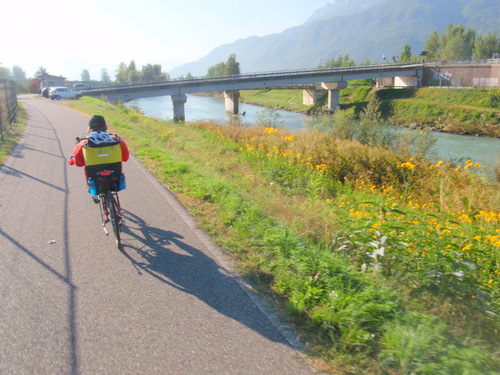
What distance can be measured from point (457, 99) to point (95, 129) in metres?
51.3

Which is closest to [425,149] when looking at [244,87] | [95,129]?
[95,129]

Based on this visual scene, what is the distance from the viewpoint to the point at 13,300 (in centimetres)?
391

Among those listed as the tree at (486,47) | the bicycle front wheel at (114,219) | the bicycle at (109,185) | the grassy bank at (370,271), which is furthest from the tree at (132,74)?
the bicycle front wheel at (114,219)

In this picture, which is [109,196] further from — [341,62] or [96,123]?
[341,62]

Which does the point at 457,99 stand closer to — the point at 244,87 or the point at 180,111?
the point at 244,87

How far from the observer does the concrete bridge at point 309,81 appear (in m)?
44.6

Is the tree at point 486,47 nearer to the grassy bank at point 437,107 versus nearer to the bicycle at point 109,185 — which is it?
the grassy bank at point 437,107

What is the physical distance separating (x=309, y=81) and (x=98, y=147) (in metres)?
51.4

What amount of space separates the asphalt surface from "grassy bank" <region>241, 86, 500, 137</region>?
996 inches

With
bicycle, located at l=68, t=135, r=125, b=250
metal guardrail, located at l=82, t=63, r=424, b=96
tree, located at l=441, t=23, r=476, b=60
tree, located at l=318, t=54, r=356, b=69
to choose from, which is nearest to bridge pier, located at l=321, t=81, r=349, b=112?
metal guardrail, located at l=82, t=63, r=424, b=96

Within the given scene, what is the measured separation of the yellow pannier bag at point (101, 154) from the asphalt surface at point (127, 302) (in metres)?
1.14

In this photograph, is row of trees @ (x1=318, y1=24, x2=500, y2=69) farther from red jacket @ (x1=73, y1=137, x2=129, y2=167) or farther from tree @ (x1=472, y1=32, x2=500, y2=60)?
red jacket @ (x1=73, y1=137, x2=129, y2=167)

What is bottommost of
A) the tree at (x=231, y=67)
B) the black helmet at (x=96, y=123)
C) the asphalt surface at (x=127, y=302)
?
the asphalt surface at (x=127, y=302)

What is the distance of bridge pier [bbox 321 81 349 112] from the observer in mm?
56656
